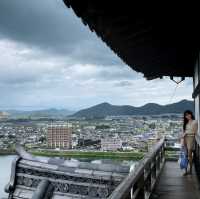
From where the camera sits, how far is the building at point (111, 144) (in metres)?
57.1

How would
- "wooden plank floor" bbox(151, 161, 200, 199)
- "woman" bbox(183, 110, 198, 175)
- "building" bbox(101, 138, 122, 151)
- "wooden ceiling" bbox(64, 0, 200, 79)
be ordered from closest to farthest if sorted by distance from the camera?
"wooden ceiling" bbox(64, 0, 200, 79)
"wooden plank floor" bbox(151, 161, 200, 199)
"woman" bbox(183, 110, 198, 175)
"building" bbox(101, 138, 122, 151)

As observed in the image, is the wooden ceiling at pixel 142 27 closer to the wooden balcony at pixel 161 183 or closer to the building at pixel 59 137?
the wooden balcony at pixel 161 183

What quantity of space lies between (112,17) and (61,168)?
712cm

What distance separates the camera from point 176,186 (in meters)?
9.47

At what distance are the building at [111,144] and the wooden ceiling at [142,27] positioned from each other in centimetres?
4601

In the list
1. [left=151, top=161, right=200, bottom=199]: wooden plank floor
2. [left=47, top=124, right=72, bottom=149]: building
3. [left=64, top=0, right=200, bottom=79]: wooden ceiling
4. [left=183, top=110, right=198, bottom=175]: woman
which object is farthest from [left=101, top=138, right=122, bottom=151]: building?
[left=183, top=110, right=198, bottom=175]: woman

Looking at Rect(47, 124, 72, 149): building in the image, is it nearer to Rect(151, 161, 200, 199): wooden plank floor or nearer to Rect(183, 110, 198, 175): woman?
Rect(151, 161, 200, 199): wooden plank floor

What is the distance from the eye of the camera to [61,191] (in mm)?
12398

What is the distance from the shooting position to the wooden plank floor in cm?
839

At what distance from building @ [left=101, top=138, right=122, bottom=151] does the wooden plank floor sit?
146 ft

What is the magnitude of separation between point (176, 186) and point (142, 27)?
384cm

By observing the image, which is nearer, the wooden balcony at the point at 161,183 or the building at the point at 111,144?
the wooden balcony at the point at 161,183

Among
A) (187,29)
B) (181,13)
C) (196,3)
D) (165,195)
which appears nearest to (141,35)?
(187,29)

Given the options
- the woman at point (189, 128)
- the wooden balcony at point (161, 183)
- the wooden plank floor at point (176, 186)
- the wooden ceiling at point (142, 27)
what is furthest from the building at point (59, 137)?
the woman at point (189, 128)
